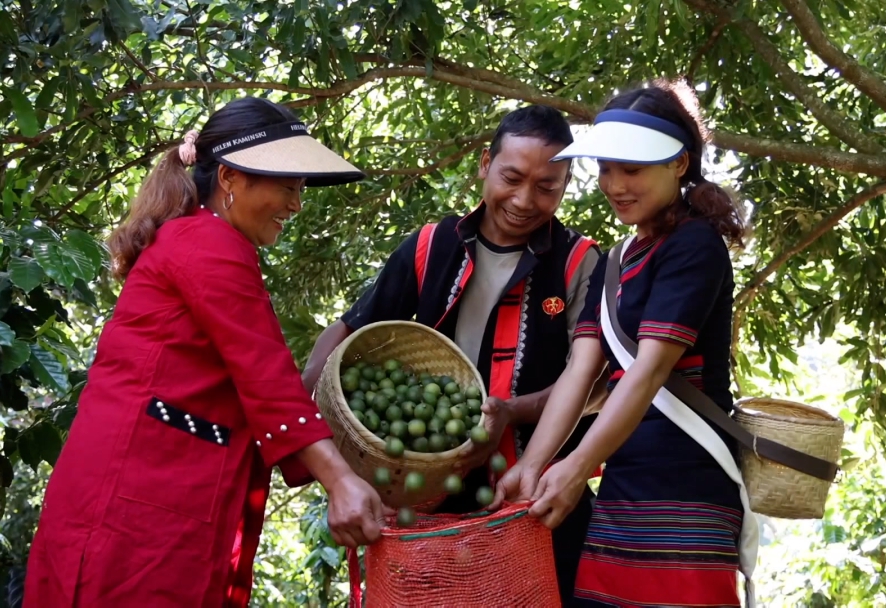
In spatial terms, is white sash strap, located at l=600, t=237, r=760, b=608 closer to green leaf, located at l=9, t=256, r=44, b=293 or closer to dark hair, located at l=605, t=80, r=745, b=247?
dark hair, located at l=605, t=80, r=745, b=247

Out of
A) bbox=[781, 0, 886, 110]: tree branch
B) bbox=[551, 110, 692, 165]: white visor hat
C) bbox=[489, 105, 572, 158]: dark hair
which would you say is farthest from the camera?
bbox=[781, 0, 886, 110]: tree branch

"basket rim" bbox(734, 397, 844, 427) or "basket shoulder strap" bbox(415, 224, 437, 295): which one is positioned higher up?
"basket shoulder strap" bbox(415, 224, 437, 295)

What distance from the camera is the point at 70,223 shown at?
4430mm

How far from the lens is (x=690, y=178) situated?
2.63 metres

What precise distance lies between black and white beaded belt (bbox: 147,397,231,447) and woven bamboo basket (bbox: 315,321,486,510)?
34cm

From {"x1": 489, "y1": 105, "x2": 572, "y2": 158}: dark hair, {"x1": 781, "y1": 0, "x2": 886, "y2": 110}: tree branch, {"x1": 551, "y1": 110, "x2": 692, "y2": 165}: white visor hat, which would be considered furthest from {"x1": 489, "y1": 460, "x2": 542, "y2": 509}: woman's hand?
{"x1": 781, "y1": 0, "x2": 886, "y2": 110}: tree branch

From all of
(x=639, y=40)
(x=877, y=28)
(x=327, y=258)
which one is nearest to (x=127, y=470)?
(x=327, y=258)

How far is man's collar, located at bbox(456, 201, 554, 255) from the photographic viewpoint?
121 inches

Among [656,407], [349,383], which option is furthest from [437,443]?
[656,407]

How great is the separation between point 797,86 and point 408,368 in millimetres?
2259

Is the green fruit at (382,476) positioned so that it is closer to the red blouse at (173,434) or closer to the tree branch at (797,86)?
the red blouse at (173,434)

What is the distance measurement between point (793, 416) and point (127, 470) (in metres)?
1.56

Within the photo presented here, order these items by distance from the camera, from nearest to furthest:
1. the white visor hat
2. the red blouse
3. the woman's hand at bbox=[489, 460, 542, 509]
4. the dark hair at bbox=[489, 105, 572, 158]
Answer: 1. the red blouse
2. the white visor hat
3. the woman's hand at bbox=[489, 460, 542, 509]
4. the dark hair at bbox=[489, 105, 572, 158]

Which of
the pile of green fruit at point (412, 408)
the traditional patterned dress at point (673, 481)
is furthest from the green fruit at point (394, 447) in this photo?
the traditional patterned dress at point (673, 481)
